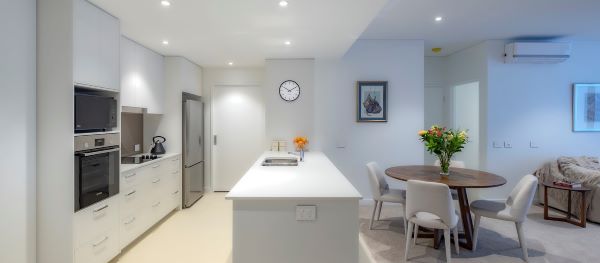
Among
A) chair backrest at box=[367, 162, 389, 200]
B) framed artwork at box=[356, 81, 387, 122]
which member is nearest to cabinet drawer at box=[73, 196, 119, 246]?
chair backrest at box=[367, 162, 389, 200]

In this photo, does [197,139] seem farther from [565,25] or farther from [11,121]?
[565,25]

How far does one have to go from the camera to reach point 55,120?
2.20m

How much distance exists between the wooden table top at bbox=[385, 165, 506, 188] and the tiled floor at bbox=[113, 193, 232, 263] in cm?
199

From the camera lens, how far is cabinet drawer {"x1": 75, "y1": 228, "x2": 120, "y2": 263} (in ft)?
7.56

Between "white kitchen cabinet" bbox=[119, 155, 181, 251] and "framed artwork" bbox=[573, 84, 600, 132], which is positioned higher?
"framed artwork" bbox=[573, 84, 600, 132]

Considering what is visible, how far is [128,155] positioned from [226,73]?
2.14 metres

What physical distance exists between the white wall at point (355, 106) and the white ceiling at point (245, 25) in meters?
0.52

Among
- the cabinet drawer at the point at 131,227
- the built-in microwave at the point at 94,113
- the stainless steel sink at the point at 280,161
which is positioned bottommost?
the cabinet drawer at the point at 131,227

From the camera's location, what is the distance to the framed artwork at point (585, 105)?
14.5ft

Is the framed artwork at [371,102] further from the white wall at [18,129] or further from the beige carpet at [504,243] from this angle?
the white wall at [18,129]

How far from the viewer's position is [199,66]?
16.6ft

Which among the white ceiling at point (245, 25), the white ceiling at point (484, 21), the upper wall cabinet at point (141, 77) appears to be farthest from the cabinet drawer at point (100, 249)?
the white ceiling at point (484, 21)

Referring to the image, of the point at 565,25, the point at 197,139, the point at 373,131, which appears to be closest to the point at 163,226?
the point at 197,139

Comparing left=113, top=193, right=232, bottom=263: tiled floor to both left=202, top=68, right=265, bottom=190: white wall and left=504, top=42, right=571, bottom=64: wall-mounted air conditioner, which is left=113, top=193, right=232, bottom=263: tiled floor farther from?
left=504, top=42, right=571, bottom=64: wall-mounted air conditioner
